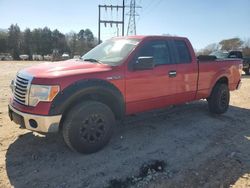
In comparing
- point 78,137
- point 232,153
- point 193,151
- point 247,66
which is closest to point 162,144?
point 193,151

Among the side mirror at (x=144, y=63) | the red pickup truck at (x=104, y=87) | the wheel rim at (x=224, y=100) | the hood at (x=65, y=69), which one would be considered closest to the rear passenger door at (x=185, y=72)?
the red pickup truck at (x=104, y=87)

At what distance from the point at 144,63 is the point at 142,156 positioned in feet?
5.13

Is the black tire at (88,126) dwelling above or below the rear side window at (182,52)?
below

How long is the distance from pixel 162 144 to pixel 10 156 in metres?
2.56

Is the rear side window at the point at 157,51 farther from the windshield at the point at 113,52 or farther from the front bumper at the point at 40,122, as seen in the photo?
the front bumper at the point at 40,122

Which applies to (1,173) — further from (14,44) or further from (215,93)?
(14,44)

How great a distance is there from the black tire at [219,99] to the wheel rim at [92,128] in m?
3.49

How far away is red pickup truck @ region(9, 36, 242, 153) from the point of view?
4105mm

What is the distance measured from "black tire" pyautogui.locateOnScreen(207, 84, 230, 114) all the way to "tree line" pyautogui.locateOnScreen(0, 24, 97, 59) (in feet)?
194

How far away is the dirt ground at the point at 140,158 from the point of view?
3.73 m

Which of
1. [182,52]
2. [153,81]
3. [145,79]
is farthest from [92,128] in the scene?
[182,52]

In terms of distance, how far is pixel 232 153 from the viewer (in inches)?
185

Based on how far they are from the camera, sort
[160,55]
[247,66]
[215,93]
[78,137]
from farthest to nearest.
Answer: [247,66]
[215,93]
[160,55]
[78,137]

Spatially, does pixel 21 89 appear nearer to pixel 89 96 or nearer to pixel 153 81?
pixel 89 96
